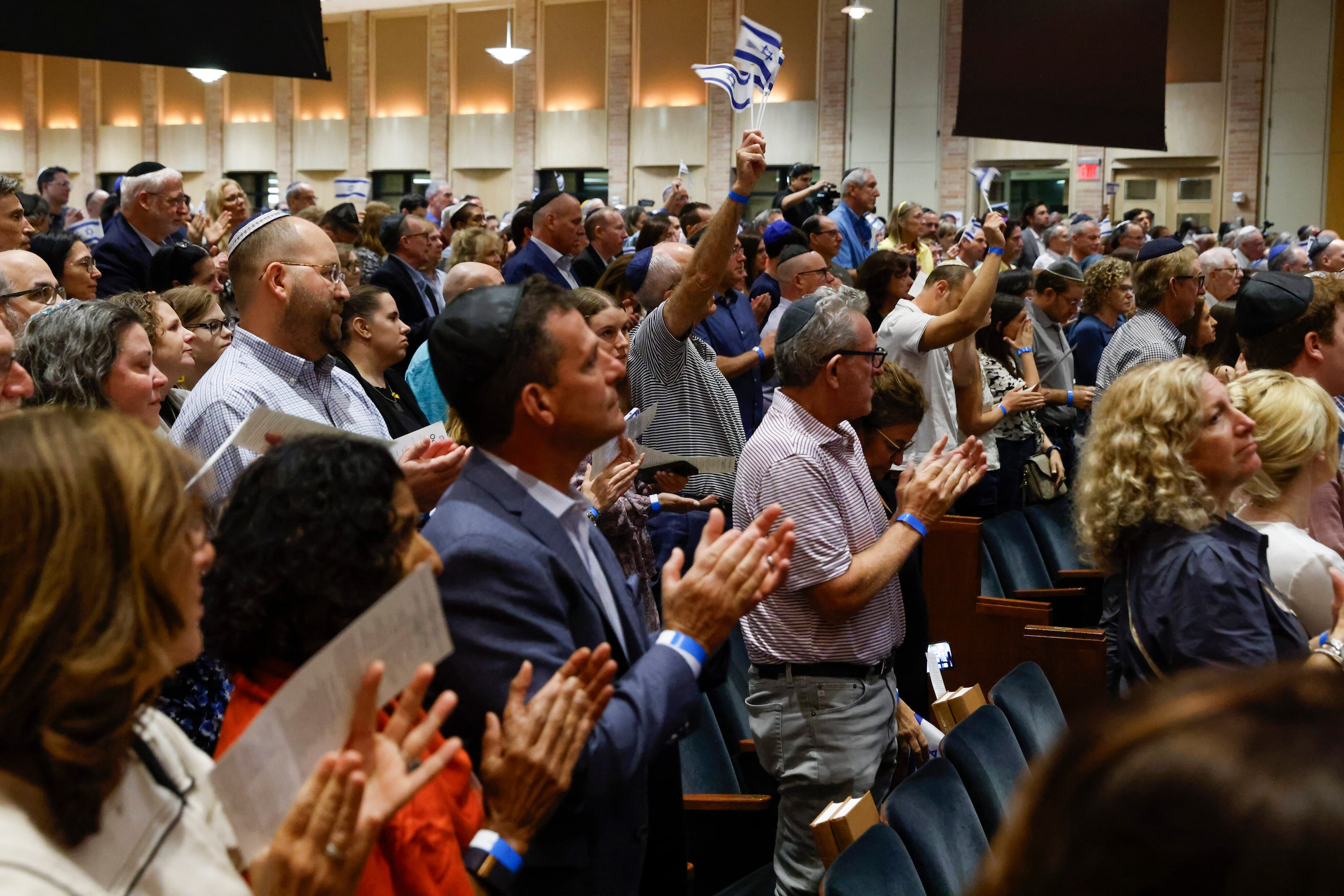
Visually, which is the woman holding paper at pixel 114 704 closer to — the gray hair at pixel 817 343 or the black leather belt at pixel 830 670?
the black leather belt at pixel 830 670

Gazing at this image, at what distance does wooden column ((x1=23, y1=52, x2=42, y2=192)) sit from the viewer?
863 inches

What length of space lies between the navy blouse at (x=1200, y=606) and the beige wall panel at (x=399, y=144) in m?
18.8

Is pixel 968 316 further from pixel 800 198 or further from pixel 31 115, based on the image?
pixel 31 115

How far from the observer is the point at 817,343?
2824 mm

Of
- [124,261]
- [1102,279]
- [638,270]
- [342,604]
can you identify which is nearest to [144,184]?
[124,261]

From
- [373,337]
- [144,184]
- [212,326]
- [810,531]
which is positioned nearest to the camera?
[810,531]

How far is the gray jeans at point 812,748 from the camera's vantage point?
8.81 feet

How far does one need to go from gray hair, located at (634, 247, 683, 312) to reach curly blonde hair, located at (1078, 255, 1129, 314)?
114 inches

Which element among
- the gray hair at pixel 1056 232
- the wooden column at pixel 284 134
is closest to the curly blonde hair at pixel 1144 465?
the gray hair at pixel 1056 232

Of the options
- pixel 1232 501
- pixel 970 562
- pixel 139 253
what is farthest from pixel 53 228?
pixel 1232 501

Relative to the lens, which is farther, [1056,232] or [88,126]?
[88,126]

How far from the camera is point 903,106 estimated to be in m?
16.6

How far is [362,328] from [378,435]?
0.93 meters

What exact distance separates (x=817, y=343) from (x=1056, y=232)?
9107 mm
